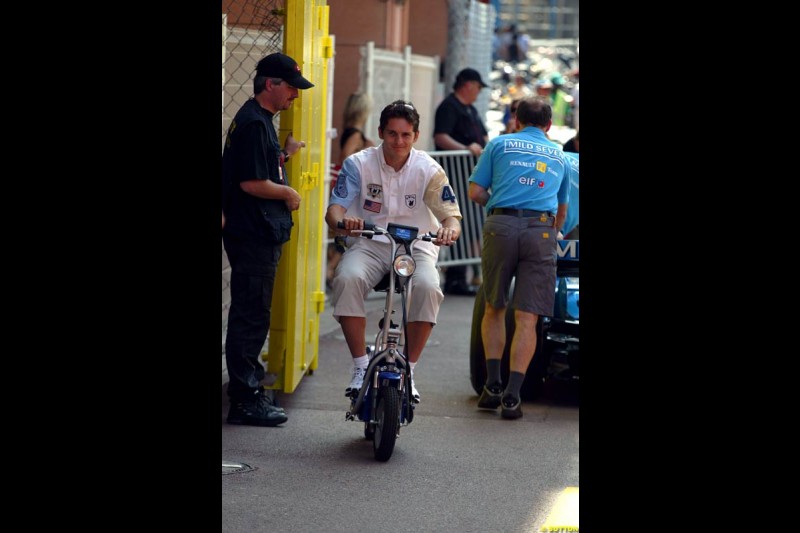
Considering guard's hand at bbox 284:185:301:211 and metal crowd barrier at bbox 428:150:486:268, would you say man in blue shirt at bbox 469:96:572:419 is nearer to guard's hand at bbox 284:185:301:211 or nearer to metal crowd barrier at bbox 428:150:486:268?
guard's hand at bbox 284:185:301:211

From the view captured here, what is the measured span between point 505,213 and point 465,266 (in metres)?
5.66

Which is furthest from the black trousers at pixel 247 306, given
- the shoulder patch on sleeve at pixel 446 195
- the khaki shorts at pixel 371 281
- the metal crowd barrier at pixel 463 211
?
the metal crowd barrier at pixel 463 211

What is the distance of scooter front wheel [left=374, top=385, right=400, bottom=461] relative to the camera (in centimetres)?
595

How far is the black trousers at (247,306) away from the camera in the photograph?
6.44m

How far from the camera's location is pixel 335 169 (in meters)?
11.5

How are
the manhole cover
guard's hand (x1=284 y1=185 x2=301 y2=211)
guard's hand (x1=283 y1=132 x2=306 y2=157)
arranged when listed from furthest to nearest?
guard's hand (x1=283 y1=132 x2=306 y2=157)
guard's hand (x1=284 y1=185 x2=301 y2=211)
the manhole cover

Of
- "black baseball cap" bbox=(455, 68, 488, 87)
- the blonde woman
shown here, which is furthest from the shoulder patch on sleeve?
"black baseball cap" bbox=(455, 68, 488, 87)

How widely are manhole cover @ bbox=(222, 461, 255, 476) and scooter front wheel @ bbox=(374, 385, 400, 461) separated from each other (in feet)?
2.07

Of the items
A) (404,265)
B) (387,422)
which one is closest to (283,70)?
(404,265)

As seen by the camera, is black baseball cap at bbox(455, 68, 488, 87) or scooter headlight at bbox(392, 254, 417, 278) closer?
scooter headlight at bbox(392, 254, 417, 278)
